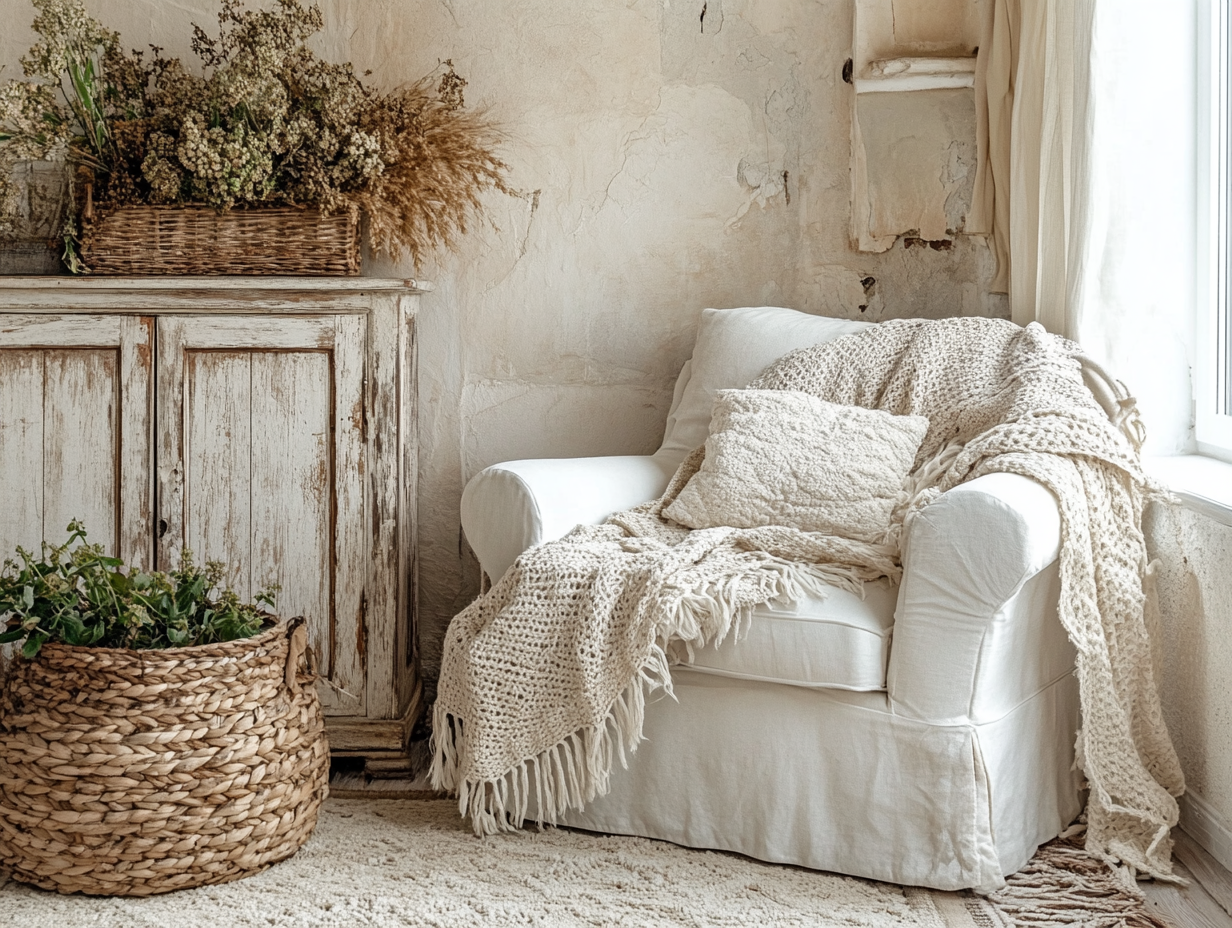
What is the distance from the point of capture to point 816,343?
2.21 meters

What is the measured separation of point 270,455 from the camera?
2059 millimetres

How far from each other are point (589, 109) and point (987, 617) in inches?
61.3

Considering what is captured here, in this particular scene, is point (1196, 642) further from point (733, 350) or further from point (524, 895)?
point (524, 895)

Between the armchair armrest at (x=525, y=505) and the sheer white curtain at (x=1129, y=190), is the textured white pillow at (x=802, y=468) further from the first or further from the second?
the sheer white curtain at (x=1129, y=190)

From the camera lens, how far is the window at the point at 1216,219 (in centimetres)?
196

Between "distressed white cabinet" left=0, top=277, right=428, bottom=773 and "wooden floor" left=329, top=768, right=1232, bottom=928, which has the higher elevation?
"distressed white cabinet" left=0, top=277, right=428, bottom=773

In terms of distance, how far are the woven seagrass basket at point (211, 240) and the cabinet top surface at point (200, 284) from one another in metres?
0.08

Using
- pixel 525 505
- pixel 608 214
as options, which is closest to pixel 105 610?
pixel 525 505

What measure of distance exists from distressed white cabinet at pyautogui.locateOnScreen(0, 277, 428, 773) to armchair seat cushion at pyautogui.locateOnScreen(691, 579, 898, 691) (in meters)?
0.80

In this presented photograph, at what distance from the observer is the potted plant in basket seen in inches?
58.9

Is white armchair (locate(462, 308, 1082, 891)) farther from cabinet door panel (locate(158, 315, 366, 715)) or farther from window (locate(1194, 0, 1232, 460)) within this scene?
window (locate(1194, 0, 1232, 460))

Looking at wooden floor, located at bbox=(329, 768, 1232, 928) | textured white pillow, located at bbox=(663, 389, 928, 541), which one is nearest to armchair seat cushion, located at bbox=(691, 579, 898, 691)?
textured white pillow, located at bbox=(663, 389, 928, 541)

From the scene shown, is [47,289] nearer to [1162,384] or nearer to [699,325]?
[699,325]

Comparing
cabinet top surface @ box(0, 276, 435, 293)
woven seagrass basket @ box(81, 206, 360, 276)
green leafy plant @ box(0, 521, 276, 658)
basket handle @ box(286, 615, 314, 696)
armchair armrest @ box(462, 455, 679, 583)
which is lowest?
basket handle @ box(286, 615, 314, 696)
